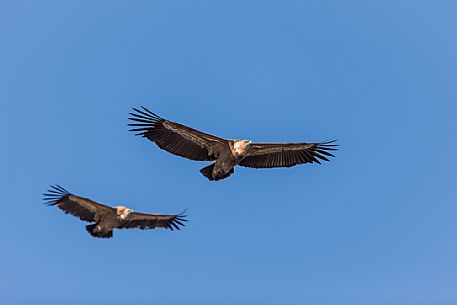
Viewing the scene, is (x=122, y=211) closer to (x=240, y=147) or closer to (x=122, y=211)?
(x=122, y=211)

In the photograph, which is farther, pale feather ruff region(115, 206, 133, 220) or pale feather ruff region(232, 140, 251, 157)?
pale feather ruff region(115, 206, 133, 220)

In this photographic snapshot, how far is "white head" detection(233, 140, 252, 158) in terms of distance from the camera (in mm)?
28078

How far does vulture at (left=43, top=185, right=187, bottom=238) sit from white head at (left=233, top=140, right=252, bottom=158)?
9.15 feet

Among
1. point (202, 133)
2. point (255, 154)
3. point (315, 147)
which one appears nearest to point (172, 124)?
point (202, 133)

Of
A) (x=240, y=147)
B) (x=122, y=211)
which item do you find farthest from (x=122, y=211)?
(x=240, y=147)

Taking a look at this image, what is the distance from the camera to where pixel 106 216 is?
1133 inches

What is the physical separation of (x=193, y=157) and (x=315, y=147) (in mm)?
4069

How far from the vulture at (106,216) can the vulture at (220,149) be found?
84.1 inches

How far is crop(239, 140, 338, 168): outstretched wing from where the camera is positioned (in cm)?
2898

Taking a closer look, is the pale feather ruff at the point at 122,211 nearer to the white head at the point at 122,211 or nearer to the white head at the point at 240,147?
the white head at the point at 122,211

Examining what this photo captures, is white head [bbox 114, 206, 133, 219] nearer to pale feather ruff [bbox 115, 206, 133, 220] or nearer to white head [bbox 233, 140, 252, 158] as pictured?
pale feather ruff [bbox 115, 206, 133, 220]

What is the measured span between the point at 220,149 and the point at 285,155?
226cm

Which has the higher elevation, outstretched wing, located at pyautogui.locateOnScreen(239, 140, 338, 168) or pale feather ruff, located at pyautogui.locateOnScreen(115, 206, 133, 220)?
outstretched wing, located at pyautogui.locateOnScreen(239, 140, 338, 168)

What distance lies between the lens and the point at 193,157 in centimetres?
2883
